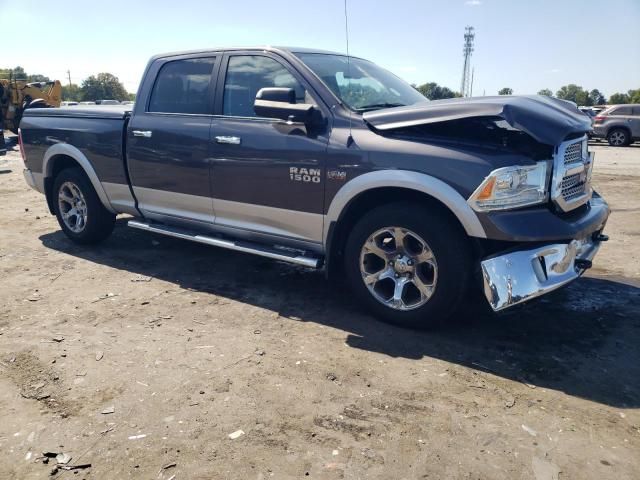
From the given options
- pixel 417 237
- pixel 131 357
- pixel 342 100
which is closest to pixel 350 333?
pixel 417 237

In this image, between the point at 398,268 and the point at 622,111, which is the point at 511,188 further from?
the point at 622,111

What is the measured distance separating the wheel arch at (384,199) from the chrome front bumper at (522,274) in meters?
0.22

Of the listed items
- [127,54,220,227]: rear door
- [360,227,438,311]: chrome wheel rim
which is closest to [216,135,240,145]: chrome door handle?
[127,54,220,227]: rear door

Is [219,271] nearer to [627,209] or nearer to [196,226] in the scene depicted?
[196,226]

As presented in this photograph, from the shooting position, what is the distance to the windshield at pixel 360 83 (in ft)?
13.3

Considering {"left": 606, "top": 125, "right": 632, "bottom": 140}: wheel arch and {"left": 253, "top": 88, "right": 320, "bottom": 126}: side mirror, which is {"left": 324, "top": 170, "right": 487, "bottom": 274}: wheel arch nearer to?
{"left": 253, "top": 88, "right": 320, "bottom": 126}: side mirror

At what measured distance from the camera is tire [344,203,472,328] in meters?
3.43

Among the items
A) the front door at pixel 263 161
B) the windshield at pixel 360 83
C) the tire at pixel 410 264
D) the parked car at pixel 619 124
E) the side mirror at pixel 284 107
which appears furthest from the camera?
the parked car at pixel 619 124

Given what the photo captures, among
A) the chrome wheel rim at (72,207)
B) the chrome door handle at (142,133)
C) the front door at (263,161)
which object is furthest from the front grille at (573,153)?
the chrome wheel rim at (72,207)

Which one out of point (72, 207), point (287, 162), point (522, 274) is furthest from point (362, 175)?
point (72, 207)

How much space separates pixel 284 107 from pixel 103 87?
83.7 m

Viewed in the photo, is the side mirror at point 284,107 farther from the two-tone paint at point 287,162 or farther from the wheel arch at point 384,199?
the wheel arch at point 384,199

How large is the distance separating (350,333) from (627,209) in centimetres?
584

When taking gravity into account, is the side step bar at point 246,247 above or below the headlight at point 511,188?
below
